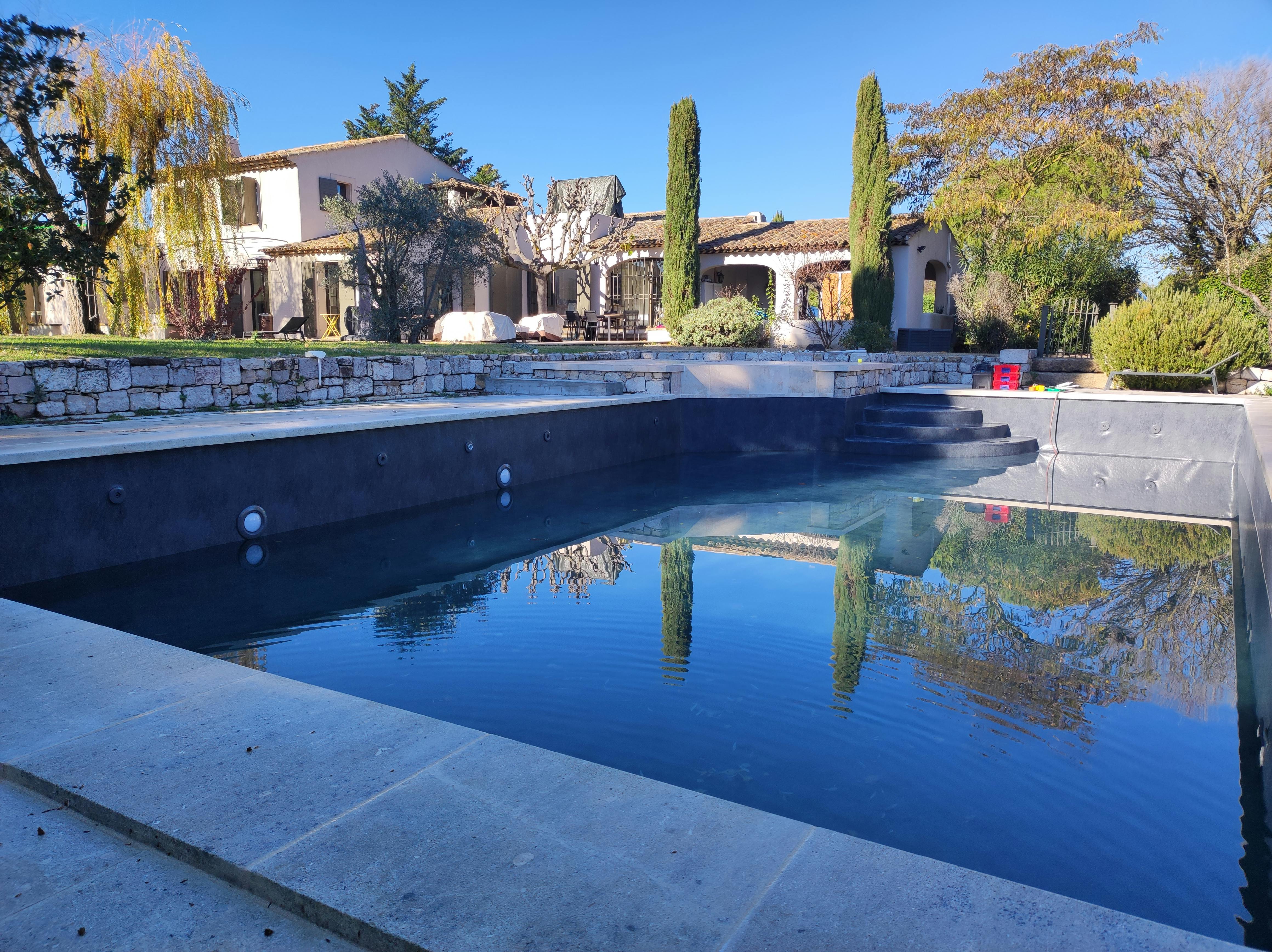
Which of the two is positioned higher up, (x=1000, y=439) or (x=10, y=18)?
(x=10, y=18)

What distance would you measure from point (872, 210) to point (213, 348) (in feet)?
44.2

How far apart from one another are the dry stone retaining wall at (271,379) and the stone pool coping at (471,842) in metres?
5.93

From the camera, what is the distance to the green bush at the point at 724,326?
1523cm

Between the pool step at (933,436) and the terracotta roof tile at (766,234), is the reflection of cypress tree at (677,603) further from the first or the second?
the terracotta roof tile at (766,234)

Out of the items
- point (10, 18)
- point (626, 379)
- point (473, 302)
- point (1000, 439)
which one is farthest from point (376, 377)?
point (473, 302)

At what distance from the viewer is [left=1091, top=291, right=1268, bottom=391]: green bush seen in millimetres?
12594

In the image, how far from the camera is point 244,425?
262 inches

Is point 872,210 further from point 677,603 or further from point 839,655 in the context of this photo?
point 839,655

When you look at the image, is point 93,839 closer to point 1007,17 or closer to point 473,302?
point 1007,17

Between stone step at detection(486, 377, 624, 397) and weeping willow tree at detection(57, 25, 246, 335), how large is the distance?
4.81 meters

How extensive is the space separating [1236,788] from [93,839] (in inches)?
133

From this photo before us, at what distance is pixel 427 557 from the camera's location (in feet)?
18.9

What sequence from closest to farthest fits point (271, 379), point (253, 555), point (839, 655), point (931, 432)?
1. point (839, 655)
2. point (253, 555)
3. point (271, 379)
4. point (931, 432)

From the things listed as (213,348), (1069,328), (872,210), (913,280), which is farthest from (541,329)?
(1069,328)
